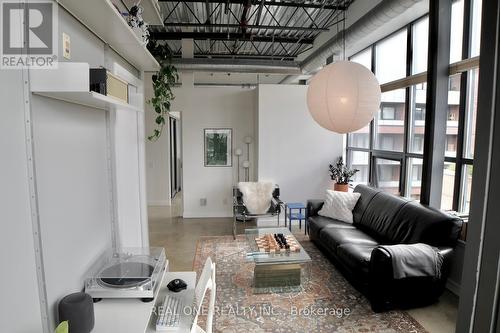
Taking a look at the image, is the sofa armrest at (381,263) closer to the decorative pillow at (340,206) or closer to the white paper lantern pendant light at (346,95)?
the white paper lantern pendant light at (346,95)

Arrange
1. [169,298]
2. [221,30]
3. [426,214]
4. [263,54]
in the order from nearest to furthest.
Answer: [169,298], [426,214], [221,30], [263,54]

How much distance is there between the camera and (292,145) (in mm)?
5805

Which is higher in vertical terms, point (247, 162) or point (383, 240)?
point (247, 162)

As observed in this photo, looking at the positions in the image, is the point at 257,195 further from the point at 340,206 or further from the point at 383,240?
the point at 383,240

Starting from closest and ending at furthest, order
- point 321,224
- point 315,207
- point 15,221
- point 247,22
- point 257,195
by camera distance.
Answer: point 15,221
point 321,224
point 315,207
point 247,22
point 257,195

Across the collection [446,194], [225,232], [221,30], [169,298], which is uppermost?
[221,30]

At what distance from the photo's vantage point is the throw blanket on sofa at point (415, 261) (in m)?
2.75

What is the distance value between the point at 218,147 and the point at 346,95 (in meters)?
4.02

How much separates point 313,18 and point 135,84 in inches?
150

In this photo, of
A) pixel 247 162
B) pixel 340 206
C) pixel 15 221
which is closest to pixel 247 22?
pixel 247 162

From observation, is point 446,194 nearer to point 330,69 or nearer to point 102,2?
point 330,69

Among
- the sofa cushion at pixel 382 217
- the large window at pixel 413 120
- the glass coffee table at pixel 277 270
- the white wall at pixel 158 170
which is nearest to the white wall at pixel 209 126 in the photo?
the white wall at pixel 158 170

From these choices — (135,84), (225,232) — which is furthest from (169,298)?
(225,232)

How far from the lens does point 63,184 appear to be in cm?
149
